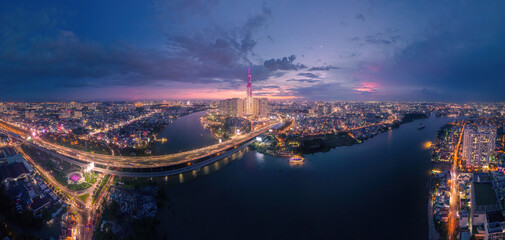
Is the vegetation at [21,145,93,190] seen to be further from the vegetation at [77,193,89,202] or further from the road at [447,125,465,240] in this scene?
the road at [447,125,465,240]

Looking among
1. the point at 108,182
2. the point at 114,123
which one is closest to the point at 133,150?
Answer: the point at 108,182

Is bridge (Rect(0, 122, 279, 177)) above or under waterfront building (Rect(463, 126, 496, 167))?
under

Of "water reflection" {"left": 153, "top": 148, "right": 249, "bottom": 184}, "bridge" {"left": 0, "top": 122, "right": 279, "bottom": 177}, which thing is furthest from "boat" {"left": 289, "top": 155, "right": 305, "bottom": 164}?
"bridge" {"left": 0, "top": 122, "right": 279, "bottom": 177}

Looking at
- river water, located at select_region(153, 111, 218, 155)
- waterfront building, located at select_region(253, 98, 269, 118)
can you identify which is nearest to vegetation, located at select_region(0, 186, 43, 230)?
river water, located at select_region(153, 111, 218, 155)

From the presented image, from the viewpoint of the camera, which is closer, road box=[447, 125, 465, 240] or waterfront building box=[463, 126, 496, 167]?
road box=[447, 125, 465, 240]

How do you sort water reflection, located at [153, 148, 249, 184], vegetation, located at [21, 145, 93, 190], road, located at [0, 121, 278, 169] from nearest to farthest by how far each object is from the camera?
vegetation, located at [21, 145, 93, 190] → water reflection, located at [153, 148, 249, 184] → road, located at [0, 121, 278, 169]

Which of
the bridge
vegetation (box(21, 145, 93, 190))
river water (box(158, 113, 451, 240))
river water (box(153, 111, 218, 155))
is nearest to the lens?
river water (box(158, 113, 451, 240))

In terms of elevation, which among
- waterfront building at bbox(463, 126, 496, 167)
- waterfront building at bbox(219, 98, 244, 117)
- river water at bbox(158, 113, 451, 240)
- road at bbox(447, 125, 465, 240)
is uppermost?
waterfront building at bbox(219, 98, 244, 117)
